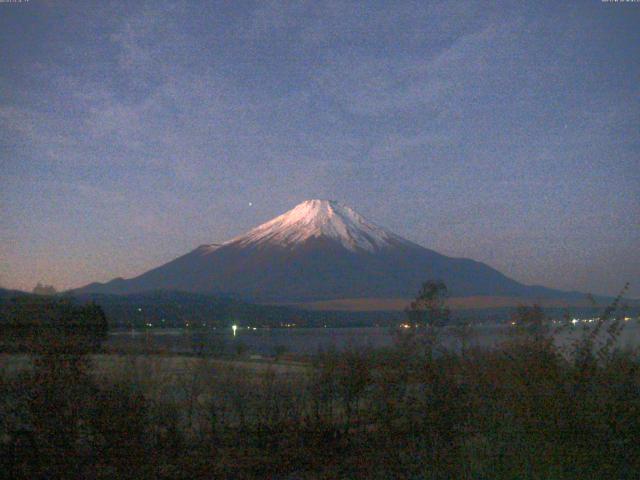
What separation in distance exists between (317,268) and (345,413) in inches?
3014

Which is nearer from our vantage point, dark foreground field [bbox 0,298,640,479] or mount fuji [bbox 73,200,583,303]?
dark foreground field [bbox 0,298,640,479]

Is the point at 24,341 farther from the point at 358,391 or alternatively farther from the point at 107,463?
the point at 358,391

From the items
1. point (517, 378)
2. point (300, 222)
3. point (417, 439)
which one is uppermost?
point (300, 222)

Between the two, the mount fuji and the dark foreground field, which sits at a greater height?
the mount fuji

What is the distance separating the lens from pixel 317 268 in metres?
90.3

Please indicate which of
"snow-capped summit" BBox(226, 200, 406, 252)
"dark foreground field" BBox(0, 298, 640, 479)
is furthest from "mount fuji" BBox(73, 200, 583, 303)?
"dark foreground field" BBox(0, 298, 640, 479)

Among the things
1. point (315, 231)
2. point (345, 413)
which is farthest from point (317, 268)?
point (345, 413)

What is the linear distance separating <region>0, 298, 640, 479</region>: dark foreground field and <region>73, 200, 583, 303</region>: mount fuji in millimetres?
52095

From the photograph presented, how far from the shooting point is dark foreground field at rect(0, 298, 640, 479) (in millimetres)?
7984

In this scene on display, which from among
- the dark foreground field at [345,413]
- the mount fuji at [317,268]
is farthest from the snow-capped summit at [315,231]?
the dark foreground field at [345,413]

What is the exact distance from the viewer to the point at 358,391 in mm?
13719

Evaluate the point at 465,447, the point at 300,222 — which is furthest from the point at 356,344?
the point at 300,222

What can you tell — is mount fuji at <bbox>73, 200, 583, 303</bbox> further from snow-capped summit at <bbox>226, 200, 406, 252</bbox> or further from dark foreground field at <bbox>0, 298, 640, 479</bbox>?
dark foreground field at <bbox>0, 298, 640, 479</bbox>

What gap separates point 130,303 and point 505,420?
112 feet
